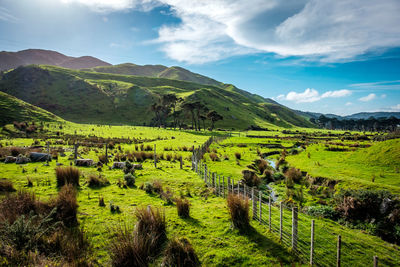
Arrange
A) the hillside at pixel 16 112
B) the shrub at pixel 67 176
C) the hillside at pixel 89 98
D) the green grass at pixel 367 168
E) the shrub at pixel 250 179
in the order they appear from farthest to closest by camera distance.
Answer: the hillside at pixel 89 98 → the hillside at pixel 16 112 → the shrub at pixel 250 179 → the green grass at pixel 367 168 → the shrub at pixel 67 176

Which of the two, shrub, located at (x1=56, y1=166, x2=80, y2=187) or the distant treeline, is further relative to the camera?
the distant treeline

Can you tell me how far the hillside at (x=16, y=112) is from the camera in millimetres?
66406

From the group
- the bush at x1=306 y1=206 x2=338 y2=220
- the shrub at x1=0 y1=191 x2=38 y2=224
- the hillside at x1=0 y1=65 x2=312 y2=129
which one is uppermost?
the hillside at x1=0 y1=65 x2=312 y2=129

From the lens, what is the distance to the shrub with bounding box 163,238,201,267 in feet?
19.9

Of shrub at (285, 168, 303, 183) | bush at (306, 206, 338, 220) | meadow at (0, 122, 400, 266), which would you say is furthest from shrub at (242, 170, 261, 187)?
bush at (306, 206, 338, 220)

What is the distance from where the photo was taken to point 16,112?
72.9m

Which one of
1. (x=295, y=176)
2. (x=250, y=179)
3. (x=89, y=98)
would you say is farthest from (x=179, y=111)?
(x=295, y=176)

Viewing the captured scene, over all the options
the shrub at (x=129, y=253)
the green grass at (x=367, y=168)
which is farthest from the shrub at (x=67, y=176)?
the green grass at (x=367, y=168)

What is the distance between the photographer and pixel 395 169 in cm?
1927

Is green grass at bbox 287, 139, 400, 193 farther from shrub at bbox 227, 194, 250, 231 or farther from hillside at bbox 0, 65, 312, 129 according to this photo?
hillside at bbox 0, 65, 312, 129

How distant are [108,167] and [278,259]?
18.6 meters

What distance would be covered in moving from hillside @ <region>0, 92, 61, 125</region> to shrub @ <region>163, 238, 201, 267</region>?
7927 centimetres

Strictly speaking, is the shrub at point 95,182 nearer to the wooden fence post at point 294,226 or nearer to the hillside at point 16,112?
the wooden fence post at point 294,226

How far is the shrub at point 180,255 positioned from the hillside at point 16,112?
79.3 meters
